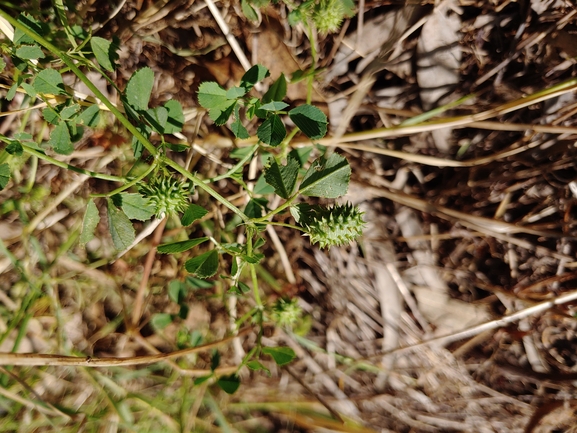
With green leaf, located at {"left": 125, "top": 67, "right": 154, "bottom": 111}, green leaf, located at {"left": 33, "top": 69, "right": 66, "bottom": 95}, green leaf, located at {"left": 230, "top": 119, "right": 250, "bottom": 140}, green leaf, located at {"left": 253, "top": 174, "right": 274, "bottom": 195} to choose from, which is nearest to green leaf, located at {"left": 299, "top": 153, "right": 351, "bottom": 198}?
green leaf, located at {"left": 230, "top": 119, "right": 250, "bottom": 140}

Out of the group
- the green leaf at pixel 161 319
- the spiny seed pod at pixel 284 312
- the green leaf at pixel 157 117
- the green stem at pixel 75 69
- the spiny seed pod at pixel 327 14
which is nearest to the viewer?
the green stem at pixel 75 69

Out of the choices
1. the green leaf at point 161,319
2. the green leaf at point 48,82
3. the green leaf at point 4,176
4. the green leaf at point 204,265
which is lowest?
the green leaf at point 161,319

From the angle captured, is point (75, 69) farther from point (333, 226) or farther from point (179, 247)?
point (333, 226)

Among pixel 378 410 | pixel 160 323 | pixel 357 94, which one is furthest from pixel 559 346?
pixel 160 323

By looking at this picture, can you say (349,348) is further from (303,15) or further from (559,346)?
(303,15)

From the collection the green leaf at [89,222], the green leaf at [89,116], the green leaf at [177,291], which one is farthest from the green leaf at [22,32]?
the green leaf at [177,291]

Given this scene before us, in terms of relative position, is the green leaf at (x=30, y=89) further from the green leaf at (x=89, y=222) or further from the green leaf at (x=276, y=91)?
the green leaf at (x=276, y=91)

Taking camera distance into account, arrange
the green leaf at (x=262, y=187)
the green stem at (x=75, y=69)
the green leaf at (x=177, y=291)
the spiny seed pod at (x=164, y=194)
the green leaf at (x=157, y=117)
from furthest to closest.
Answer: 1. the green leaf at (x=177, y=291)
2. the green leaf at (x=262, y=187)
3. the green leaf at (x=157, y=117)
4. the spiny seed pod at (x=164, y=194)
5. the green stem at (x=75, y=69)

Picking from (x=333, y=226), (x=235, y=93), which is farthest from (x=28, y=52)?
(x=333, y=226)
